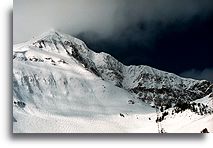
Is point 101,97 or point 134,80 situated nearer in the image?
point 134,80

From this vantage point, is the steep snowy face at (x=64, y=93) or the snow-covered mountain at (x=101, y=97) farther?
the steep snowy face at (x=64, y=93)

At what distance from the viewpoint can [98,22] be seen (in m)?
6.17

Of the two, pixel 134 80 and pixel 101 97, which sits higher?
pixel 134 80

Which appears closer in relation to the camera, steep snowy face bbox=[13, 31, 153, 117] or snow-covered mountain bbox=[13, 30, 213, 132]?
snow-covered mountain bbox=[13, 30, 213, 132]

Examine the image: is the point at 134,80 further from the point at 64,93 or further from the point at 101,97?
the point at 64,93

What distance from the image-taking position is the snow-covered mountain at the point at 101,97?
19.9 feet

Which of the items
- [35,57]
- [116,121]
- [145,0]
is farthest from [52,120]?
[35,57]

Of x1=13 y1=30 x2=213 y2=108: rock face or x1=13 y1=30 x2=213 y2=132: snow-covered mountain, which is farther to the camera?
x1=13 y1=30 x2=213 y2=108: rock face

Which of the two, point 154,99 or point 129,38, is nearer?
point 129,38

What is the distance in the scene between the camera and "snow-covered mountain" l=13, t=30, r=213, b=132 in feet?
19.9

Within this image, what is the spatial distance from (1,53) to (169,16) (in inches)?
83.5

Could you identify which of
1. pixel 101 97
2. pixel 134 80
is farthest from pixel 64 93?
pixel 134 80

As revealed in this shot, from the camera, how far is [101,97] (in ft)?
22.7
